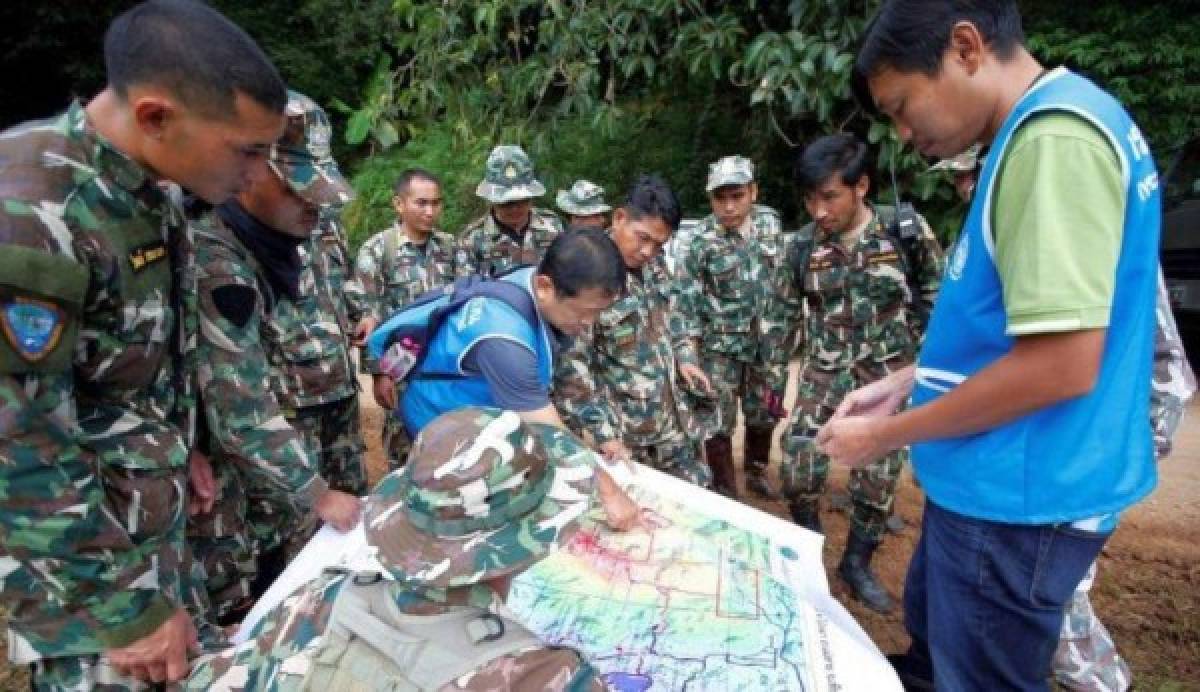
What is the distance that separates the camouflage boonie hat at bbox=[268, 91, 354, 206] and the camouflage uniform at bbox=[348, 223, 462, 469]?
1.85m

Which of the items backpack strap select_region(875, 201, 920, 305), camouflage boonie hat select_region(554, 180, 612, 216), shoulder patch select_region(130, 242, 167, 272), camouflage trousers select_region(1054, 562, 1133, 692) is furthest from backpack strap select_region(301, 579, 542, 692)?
camouflage boonie hat select_region(554, 180, 612, 216)

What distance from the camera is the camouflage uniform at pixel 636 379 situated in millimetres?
3070

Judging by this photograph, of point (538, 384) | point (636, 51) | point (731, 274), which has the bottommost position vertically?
point (731, 274)

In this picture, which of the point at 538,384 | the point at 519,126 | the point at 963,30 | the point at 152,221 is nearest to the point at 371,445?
the point at 519,126

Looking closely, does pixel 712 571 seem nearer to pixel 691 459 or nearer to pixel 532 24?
pixel 691 459

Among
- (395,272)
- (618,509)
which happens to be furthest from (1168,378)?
(395,272)

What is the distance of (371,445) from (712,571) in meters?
3.47

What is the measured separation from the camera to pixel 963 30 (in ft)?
4.09

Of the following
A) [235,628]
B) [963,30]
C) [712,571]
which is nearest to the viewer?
[963,30]

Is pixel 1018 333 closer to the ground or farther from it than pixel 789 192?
farther from it

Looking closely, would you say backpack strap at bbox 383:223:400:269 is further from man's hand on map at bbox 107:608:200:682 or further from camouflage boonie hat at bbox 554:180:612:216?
man's hand on map at bbox 107:608:200:682

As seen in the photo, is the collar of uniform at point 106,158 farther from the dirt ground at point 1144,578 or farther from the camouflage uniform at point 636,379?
the dirt ground at point 1144,578

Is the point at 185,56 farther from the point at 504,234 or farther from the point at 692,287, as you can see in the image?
the point at 692,287

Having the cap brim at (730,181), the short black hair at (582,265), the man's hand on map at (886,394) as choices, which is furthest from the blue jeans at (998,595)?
the cap brim at (730,181)
